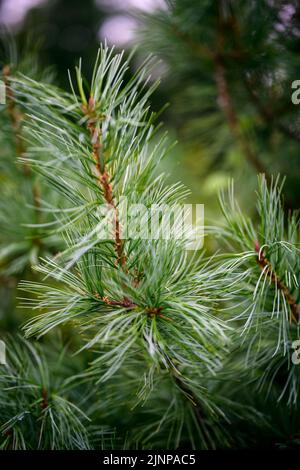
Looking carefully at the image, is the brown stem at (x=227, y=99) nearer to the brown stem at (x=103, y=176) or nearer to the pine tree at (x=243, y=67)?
the pine tree at (x=243, y=67)

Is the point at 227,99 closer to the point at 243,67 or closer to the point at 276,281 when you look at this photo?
the point at 243,67

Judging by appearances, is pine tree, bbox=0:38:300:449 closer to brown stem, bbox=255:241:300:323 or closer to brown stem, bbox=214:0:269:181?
brown stem, bbox=255:241:300:323

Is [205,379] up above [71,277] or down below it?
below

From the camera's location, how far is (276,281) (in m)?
0.49

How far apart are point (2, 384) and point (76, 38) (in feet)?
5.37

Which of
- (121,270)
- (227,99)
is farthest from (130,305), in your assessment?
(227,99)

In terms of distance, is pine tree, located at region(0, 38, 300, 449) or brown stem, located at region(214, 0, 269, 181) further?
brown stem, located at region(214, 0, 269, 181)

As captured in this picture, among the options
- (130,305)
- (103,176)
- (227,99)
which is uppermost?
(227,99)

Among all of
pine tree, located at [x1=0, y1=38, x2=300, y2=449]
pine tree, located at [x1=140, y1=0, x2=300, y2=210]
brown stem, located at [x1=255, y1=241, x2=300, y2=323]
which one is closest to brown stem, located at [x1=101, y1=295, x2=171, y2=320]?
pine tree, located at [x1=0, y1=38, x2=300, y2=449]

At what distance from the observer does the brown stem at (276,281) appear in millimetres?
488

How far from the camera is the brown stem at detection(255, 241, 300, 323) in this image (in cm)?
49

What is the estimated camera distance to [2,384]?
57cm
